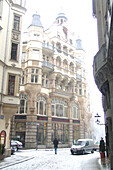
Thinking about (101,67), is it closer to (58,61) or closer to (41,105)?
(41,105)

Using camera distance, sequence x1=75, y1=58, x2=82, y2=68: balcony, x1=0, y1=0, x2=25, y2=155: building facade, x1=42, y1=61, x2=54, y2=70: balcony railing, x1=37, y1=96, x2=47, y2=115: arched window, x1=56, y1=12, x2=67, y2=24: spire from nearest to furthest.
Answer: x1=0, y1=0, x2=25, y2=155: building facade, x1=37, y1=96, x2=47, y2=115: arched window, x1=42, y1=61, x2=54, y2=70: balcony railing, x1=75, y1=58, x2=82, y2=68: balcony, x1=56, y1=12, x2=67, y2=24: spire

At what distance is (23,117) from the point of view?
3219 centimetres

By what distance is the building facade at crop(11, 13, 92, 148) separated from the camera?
32.2 m

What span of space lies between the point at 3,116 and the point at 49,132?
1742 cm

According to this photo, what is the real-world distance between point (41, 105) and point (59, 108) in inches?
175

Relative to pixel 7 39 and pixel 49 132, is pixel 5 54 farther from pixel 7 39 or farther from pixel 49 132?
pixel 49 132

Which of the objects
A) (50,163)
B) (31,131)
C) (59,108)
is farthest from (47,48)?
(50,163)

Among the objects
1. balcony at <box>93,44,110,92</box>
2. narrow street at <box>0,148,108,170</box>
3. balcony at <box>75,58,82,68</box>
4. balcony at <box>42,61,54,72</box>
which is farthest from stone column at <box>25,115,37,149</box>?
balcony at <box>93,44,110,92</box>

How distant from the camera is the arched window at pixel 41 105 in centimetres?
3367

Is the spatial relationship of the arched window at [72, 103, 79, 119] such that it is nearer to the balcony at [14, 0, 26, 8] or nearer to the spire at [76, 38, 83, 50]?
the spire at [76, 38, 83, 50]

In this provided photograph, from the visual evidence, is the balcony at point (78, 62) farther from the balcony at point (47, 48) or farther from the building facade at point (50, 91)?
the balcony at point (47, 48)

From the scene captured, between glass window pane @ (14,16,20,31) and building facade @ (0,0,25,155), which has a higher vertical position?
glass window pane @ (14,16,20,31)

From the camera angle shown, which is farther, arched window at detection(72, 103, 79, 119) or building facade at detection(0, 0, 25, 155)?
arched window at detection(72, 103, 79, 119)

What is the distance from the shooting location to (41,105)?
34.2 m
